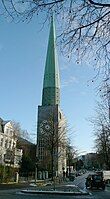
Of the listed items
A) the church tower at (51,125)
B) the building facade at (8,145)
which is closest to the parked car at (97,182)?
the church tower at (51,125)

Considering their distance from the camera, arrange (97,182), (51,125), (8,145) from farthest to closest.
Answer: (8,145), (51,125), (97,182)

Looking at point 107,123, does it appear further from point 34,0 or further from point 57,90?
point 57,90

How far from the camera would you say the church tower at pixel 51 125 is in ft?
164

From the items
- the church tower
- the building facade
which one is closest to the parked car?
the church tower

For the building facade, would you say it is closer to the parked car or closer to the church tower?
the church tower

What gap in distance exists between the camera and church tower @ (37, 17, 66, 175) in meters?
49.8

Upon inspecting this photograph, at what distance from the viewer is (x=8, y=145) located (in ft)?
264

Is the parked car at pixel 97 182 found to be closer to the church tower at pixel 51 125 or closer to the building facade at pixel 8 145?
the church tower at pixel 51 125

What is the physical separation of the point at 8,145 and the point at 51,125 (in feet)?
107

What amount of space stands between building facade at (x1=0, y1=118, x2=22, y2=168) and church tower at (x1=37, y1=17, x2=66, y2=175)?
6263 mm

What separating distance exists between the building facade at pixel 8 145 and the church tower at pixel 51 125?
247 inches

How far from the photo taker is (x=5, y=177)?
2192 inches

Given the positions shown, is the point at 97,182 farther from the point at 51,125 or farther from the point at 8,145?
the point at 8,145

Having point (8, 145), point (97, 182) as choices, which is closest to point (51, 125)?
point (97, 182)
